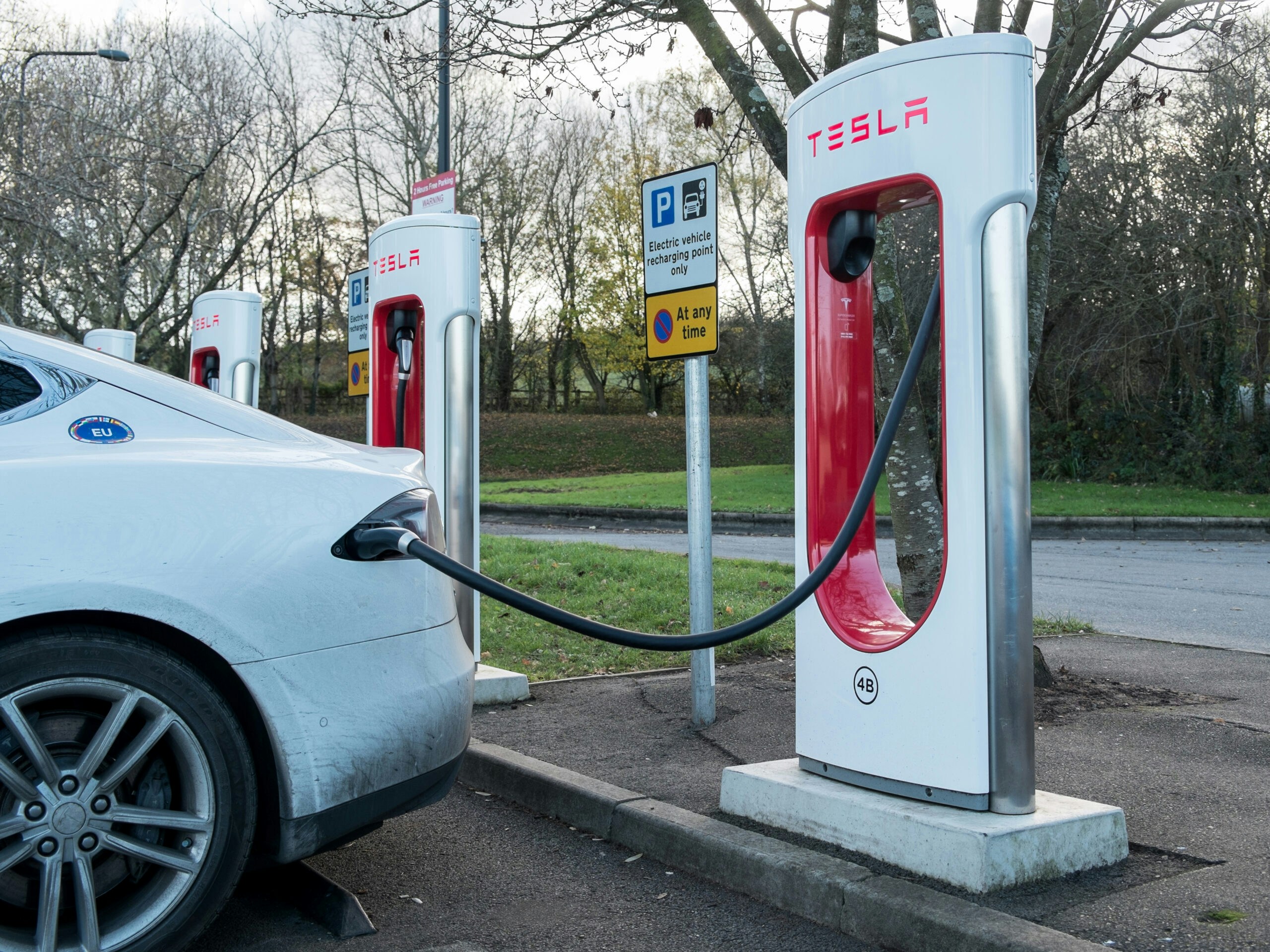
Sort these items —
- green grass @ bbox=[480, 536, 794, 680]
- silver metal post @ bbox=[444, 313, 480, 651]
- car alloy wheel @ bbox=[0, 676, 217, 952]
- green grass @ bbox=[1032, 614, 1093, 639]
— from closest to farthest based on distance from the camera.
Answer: car alloy wheel @ bbox=[0, 676, 217, 952], silver metal post @ bbox=[444, 313, 480, 651], green grass @ bbox=[480, 536, 794, 680], green grass @ bbox=[1032, 614, 1093, 639]

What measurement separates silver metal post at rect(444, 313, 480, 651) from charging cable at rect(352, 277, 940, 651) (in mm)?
2310

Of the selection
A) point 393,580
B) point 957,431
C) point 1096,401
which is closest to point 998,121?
point 957,431

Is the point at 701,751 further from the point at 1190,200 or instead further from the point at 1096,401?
the point at 1096,401

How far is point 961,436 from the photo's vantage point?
333cm

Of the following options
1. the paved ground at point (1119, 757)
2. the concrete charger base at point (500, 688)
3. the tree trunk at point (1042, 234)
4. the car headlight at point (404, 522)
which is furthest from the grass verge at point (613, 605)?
the car headlight at point (404, 522)

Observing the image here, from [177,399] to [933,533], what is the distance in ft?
11.6

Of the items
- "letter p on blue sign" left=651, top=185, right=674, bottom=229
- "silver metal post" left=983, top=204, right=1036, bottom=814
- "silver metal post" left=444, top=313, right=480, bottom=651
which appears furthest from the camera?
"silver metal post" left=444, top=313, right=480, bottom=651

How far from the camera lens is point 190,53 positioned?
18469mm

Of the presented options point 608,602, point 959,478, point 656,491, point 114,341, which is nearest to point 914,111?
point 959,478

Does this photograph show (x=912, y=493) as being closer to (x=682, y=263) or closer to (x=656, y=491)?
(x=682, y=263)

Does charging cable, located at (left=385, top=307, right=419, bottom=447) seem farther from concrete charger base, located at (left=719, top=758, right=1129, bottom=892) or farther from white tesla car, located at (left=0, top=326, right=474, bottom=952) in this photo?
concrete charger base, located at (left=719, top=758, right=1129, bottom=892)

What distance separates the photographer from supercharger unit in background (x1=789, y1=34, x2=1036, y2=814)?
3270 mm

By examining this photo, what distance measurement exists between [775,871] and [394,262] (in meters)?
3.79

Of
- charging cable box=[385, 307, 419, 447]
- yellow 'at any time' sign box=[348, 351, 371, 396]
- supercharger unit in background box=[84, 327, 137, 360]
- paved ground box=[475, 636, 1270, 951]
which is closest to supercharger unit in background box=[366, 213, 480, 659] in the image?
charging cable box=[385, 307, 419, 447]
